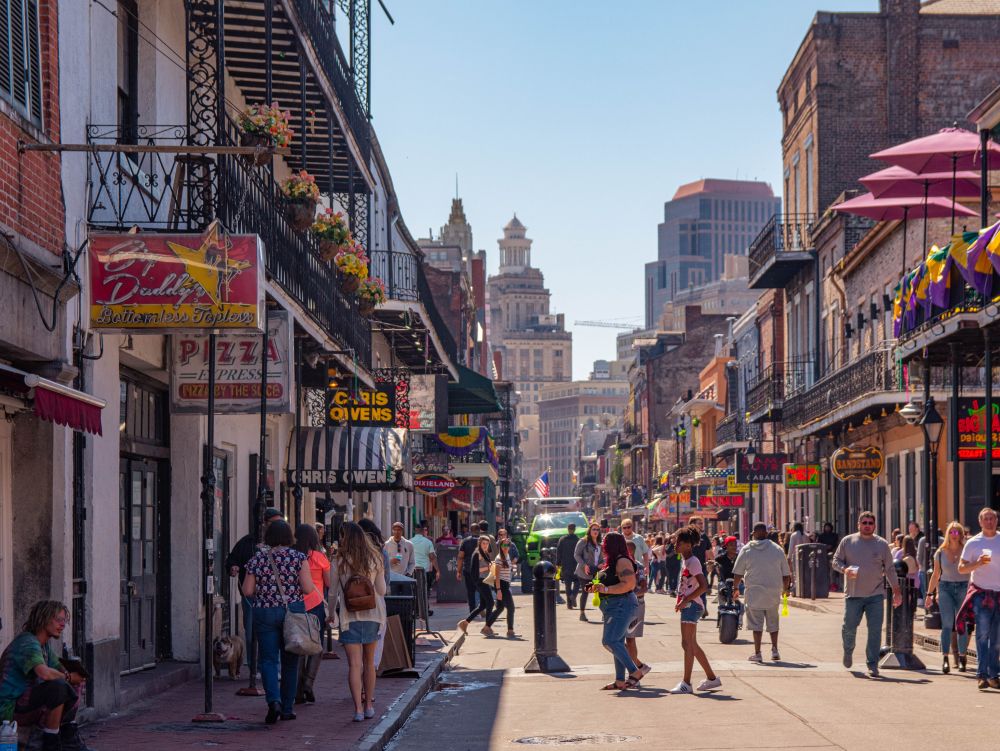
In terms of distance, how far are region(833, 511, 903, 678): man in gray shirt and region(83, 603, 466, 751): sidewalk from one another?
4406 millimetres

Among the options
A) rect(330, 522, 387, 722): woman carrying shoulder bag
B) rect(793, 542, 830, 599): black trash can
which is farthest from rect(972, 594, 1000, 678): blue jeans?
rect(793, 542, 830, 599): black trash can

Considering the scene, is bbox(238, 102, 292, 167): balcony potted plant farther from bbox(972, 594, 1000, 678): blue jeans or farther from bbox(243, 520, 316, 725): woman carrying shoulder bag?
bbox(972, 594, 1000, 678): blue jeans

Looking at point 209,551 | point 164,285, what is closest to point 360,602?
point 209,551

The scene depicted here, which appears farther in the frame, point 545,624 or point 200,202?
point 545,624

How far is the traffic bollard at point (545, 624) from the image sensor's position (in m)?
17.4

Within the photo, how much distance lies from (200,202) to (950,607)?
28.1 ft

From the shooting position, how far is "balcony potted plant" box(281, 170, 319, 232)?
18.0 m

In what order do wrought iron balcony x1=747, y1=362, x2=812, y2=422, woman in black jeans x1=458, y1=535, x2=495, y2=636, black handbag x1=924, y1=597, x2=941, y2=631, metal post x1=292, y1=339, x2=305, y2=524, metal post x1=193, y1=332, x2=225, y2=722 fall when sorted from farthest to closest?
1. wrought iron balcony x1=747, y1=362, x2=812, y2=422
2. woman in black jeans x1=458, y1=535, x2=495, y2=636
3. black handbag x1=924, y1=597, x2=941, y2=631
4. metal post x1=292, y1=339, x2=305, y2=524
5. metal post x1=193, y1=332, x2=225, y2=722

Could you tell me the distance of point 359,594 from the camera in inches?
515

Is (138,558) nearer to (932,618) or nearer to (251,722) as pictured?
(251,722)

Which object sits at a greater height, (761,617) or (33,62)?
(33,62)

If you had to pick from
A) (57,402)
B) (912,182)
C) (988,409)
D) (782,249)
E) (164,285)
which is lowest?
(57,402)

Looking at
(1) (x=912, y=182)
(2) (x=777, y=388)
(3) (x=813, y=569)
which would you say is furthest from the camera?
(2) (x=777, y=388)

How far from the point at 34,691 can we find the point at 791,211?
132 ft
